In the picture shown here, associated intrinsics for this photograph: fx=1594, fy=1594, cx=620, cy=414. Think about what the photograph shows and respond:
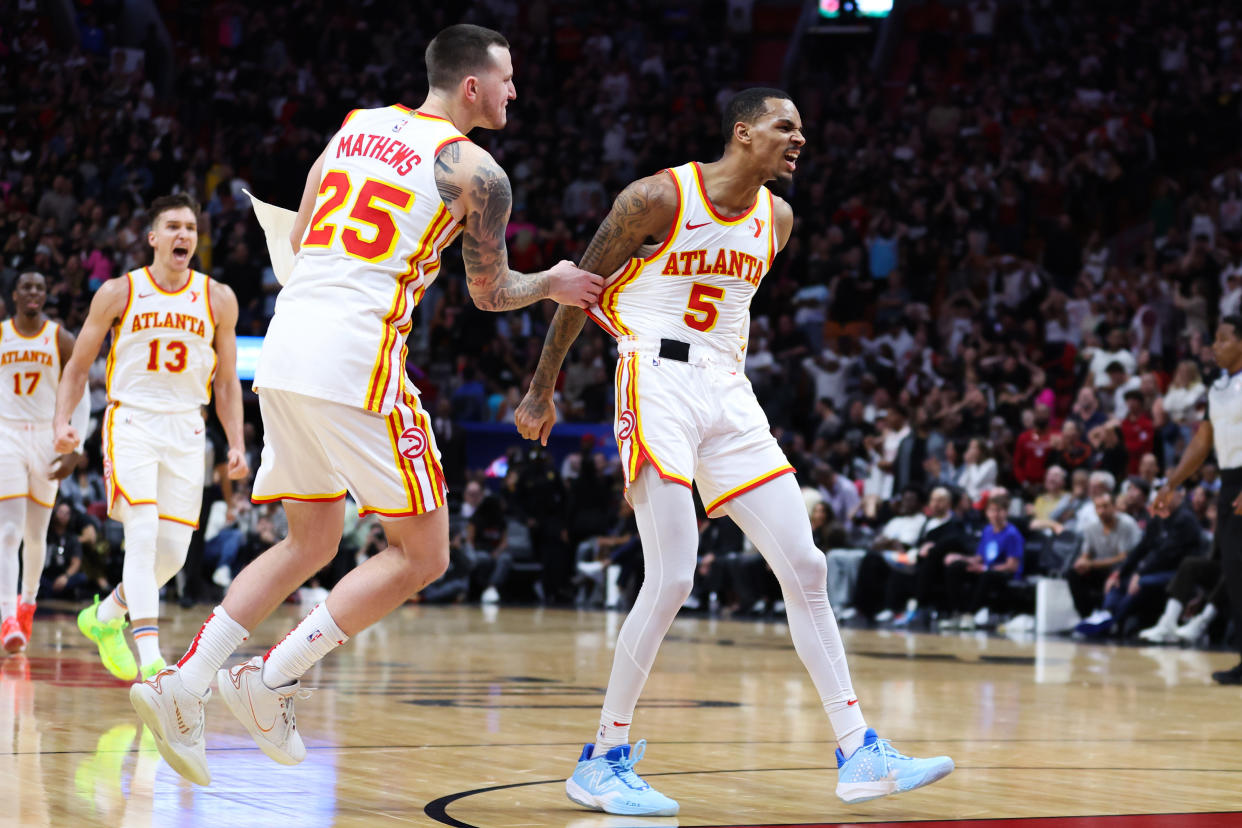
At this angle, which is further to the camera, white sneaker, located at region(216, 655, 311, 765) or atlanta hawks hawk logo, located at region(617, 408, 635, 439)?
atlanta hawks hawk logo, located at region(617, 408, 635, 439)

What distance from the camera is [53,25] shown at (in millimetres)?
24594

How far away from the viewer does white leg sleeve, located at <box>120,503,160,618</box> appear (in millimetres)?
8109

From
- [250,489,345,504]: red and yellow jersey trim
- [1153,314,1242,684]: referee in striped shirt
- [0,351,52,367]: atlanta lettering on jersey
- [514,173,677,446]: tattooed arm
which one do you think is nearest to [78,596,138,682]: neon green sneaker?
[0,351,52,367]: atlanta lettering on jersey

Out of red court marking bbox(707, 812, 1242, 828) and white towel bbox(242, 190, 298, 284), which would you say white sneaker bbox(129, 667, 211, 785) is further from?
red court marking bbox(707, 812, 1242, 828)

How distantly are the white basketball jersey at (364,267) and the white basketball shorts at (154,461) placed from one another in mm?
3431

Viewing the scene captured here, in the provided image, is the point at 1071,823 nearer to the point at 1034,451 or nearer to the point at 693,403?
the point at 693,403

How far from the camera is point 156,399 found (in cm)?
840

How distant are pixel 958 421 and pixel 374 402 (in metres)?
13.1

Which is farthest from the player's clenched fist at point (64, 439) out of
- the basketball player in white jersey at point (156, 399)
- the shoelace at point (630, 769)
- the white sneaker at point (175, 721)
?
the shoelace at point (630, 769)

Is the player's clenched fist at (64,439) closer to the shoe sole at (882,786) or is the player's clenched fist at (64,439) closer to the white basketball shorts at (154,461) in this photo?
the white basketball shorts at (154,461)

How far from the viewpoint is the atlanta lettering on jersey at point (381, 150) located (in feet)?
16.6

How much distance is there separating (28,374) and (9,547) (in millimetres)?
1075

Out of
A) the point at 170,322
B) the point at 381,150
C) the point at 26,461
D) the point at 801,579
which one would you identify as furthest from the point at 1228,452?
the point at 26,461

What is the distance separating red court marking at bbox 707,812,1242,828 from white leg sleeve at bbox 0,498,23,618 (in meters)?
6.49
